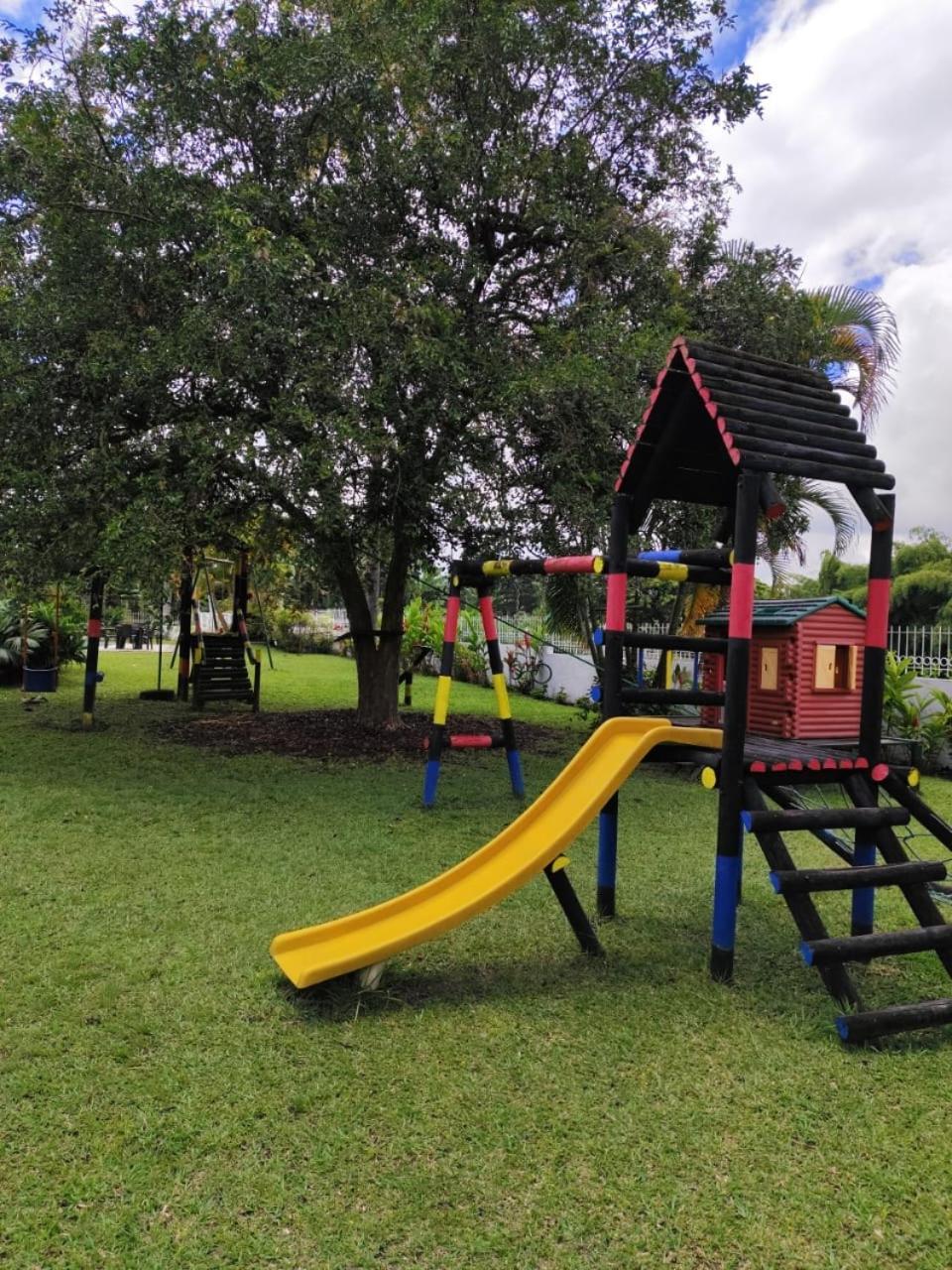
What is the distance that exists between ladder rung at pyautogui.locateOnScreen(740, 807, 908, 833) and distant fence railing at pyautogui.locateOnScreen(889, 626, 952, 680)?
6517 mm

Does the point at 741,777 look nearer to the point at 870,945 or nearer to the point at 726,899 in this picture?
the point at 726,899

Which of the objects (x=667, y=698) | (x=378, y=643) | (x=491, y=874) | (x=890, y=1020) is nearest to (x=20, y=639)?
(x=378, y=643)

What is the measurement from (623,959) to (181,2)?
341 inches

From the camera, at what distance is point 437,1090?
9.23 feet

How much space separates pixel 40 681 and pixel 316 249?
9.24 metres

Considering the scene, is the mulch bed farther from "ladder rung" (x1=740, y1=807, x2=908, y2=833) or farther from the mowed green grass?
"ladder rung" (x1=740, y1=807, x2=908, y2=833)

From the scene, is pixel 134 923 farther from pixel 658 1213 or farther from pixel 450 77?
pixel 450 77

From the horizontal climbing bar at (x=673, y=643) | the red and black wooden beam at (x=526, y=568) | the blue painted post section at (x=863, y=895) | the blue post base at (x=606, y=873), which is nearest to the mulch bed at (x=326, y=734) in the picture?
the red and black wooden beam at (x=526, y=568)

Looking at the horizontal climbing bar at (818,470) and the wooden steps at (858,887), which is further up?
the horizontal climbing bar at (818,470)

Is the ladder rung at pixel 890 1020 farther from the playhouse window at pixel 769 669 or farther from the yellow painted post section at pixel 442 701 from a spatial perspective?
the yellow painted post section at pixel 442 701

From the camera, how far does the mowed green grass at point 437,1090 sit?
2176 millimetres

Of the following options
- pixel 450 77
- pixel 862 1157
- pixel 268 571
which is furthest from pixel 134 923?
pixel 268 571

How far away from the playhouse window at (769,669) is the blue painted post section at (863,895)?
119 inches

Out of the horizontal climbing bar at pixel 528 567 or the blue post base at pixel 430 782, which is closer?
the horizontal climbing bar at pixel 528 567
